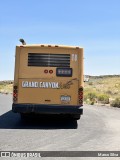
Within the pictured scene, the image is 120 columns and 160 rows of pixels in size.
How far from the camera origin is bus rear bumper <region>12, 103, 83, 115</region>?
17.0 metres

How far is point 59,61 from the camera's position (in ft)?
57.3

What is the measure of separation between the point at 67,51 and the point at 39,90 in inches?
76.9

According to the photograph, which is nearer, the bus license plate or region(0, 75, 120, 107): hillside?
the bus license plate

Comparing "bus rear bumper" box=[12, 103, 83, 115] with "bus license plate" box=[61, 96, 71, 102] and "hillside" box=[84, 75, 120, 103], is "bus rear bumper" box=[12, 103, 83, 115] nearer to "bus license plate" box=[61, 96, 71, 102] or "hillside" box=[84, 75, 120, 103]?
"bus license plate" box=[61, 96, 71, 102]

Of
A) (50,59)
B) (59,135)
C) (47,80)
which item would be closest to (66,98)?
(47,80)

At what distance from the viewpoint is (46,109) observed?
17.1 meters

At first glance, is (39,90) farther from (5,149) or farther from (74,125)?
(5,149)

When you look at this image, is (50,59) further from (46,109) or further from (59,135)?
(59,135)

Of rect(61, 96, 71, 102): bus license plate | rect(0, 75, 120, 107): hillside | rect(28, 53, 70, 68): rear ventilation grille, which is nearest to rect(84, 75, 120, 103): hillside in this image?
rect(0, 75, 120, 107): hillside

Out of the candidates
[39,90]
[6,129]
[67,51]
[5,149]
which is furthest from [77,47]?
[5,149]

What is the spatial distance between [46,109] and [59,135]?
2.82 metres

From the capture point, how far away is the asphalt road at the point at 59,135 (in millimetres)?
11781

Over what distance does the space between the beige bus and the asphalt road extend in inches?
31.9

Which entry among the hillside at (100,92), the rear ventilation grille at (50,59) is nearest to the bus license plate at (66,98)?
the rear ventilation grille at (50,59)
